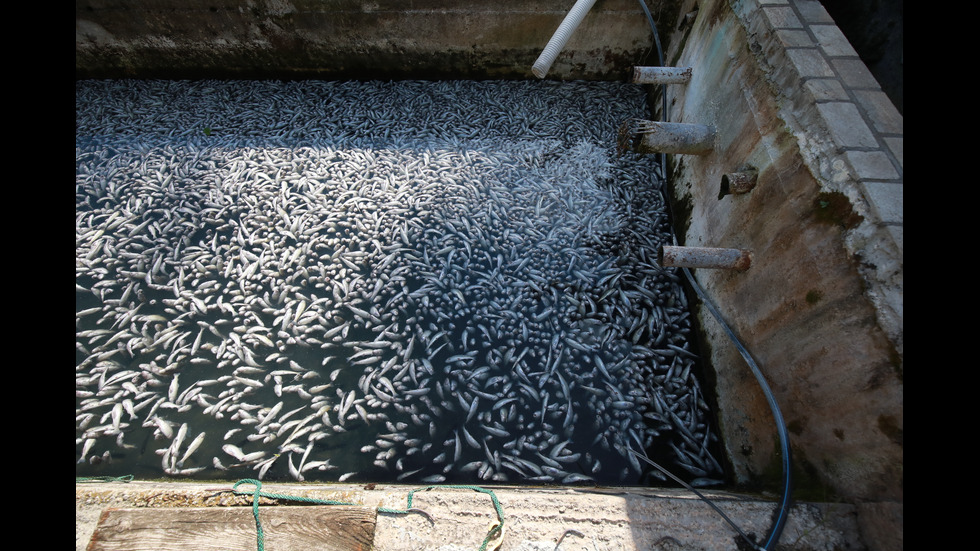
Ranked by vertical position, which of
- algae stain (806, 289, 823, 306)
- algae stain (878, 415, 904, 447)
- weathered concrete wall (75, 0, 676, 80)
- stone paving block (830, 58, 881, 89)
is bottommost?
algae stain (878, 415, 904, 447)

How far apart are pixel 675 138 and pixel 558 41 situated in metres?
2.06

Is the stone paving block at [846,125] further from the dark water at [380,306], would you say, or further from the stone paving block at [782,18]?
the dark water at [380,306]

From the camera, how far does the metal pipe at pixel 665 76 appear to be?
17.1ft

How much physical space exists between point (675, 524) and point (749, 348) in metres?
1.82

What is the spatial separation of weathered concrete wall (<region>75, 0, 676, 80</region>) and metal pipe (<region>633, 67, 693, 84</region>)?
2.35 m

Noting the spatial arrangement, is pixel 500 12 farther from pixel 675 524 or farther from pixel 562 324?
pixel 675 524

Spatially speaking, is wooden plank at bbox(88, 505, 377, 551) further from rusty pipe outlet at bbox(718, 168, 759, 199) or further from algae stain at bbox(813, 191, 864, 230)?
rusty pipe outlet at bbox(718, 168, 759, 199)

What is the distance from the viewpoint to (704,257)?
11.3 feet

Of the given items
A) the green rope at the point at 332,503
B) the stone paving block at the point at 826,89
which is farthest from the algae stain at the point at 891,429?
the stone paving block at the point at 826,89

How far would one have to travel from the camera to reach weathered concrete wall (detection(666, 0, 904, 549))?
7.70ft

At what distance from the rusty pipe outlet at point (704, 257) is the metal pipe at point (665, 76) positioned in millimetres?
3004

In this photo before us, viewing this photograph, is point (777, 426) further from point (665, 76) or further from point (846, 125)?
point (665, 76)

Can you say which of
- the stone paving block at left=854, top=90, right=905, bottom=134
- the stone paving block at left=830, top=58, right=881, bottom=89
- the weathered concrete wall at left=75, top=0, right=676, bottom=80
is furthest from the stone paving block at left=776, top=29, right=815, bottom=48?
the weathered concrete wall at left=75, top=0, right=676, bottom=80

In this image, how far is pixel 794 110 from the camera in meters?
3.29
